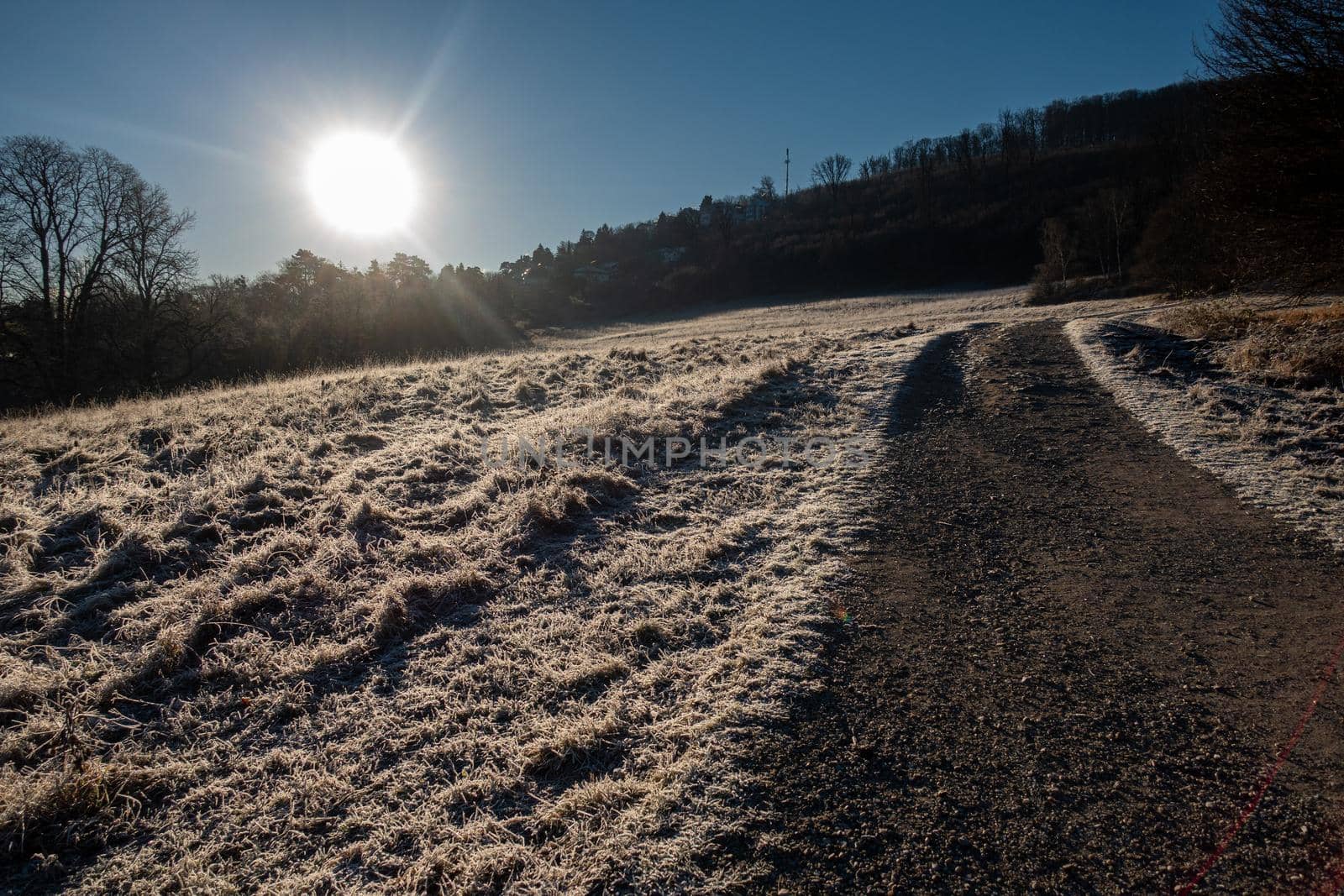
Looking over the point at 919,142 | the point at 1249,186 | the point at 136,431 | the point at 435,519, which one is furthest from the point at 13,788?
→ the point at 919,142

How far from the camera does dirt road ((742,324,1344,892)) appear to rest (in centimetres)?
238

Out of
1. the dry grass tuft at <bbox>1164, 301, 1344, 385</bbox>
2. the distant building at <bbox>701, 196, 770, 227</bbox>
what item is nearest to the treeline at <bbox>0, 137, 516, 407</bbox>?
the dry grass tuft at <bbox>1164, 301, 1344, 385</bbox>

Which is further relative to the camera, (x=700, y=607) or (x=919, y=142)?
(x=919, y=142)

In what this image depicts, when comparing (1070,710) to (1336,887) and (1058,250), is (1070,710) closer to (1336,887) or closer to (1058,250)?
(1336,887)

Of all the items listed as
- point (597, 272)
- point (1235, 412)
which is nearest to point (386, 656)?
point (1235, 412)

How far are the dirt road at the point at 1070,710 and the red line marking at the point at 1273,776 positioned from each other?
24mm

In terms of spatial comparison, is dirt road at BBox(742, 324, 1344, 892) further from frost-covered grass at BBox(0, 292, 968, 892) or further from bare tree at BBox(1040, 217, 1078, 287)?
bare tree at BBox(1040, 217, 1078, 287)

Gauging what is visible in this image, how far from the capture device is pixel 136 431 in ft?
28.9

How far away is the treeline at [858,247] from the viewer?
11.5 meters

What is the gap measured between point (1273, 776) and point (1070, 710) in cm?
79

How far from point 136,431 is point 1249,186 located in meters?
21.9

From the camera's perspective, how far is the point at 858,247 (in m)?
66.5

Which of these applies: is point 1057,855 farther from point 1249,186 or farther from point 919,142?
point 919,142

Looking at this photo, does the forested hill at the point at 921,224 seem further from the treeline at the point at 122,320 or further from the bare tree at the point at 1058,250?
the treeline at the point at 122,320
